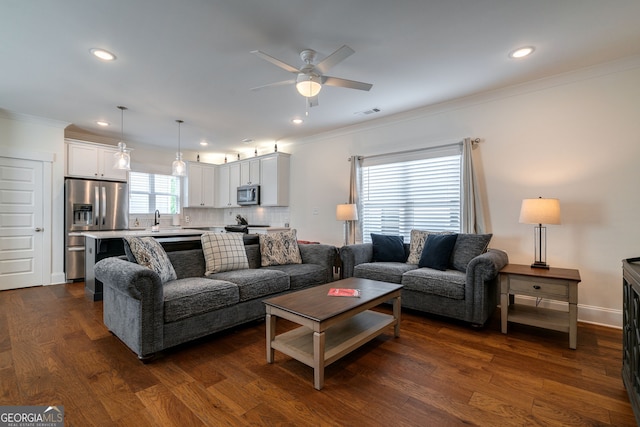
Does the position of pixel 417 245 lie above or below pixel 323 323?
above

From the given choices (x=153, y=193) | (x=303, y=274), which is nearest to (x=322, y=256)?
(x=303, y=274)

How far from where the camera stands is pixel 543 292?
2.66m

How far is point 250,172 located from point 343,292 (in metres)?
4.61

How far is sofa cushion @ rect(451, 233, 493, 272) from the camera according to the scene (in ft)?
10.8

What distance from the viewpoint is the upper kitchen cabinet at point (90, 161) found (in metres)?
4.94

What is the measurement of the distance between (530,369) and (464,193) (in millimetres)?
2146

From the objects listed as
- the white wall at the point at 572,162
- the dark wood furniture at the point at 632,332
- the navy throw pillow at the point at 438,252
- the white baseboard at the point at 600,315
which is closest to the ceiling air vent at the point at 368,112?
the white wall at the point at 572,162

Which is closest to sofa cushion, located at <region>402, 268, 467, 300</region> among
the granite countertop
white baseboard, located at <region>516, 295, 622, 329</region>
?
white baseboard, located at <region>516, 295, 622, 329</region>

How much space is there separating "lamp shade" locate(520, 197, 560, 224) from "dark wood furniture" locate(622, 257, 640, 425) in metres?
1.03

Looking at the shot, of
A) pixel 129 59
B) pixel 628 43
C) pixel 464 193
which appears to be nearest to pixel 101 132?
pixel 129 59

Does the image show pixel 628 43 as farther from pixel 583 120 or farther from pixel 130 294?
pixel 130 294

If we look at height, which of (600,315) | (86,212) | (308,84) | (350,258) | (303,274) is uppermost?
(308,84)

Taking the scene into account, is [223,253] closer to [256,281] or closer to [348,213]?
[256,281]

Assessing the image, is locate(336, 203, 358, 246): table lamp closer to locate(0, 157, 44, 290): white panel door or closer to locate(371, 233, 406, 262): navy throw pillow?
locate(371, 233, 406, 262): navy throw pillow
